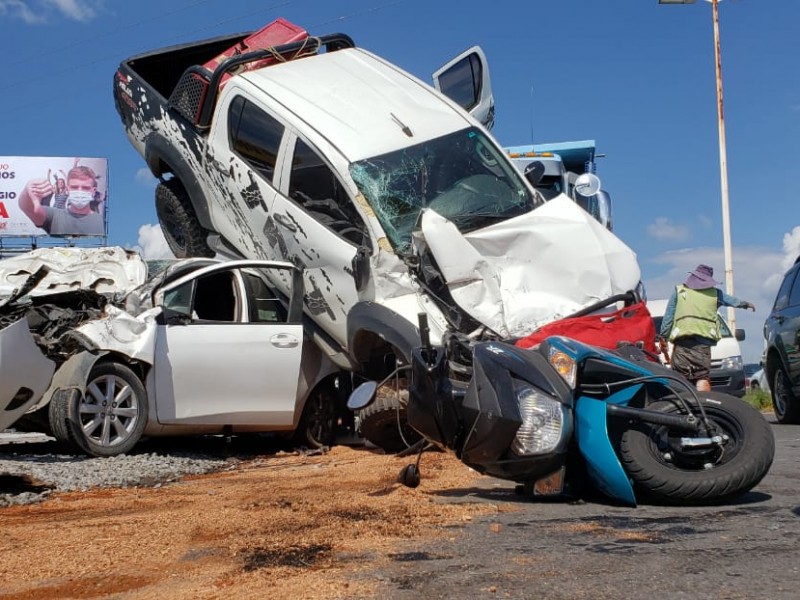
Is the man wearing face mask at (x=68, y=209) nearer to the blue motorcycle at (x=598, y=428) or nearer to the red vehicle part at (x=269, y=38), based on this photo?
the red vehicle part at (x=269, y=38)

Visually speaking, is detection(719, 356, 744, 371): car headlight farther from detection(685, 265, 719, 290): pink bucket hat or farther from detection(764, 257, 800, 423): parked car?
detection(685, 265, 719, 290): pink bucket hat

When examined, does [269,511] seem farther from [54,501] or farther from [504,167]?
[504,167]

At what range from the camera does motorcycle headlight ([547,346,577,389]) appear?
192 inches

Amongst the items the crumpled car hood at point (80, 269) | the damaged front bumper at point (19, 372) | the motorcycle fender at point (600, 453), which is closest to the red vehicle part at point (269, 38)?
the crumpled car hood at point (80, 269)

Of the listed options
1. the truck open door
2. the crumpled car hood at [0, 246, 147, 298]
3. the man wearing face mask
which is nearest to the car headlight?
the truck open door

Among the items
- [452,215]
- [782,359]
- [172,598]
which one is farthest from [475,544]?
[782,359]

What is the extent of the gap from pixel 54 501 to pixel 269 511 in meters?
1.58

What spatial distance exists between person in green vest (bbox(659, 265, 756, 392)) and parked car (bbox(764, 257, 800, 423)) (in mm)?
1049

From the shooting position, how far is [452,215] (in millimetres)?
7980

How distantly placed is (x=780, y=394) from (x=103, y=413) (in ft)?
24.8

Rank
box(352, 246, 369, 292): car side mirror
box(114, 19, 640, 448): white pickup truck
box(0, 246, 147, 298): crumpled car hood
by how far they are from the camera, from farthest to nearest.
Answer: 1. box(0, 246, 147, 298): crumpled car hood
2. box(352, 246, 369, 292): car side mirror
3. box(114, 19, 640, 448): white pickup truck

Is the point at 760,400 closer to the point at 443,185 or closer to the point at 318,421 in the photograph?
the point at 318,421

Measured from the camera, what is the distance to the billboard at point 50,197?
4569 cm

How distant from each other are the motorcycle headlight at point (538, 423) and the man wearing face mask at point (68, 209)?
43970 millimetres
